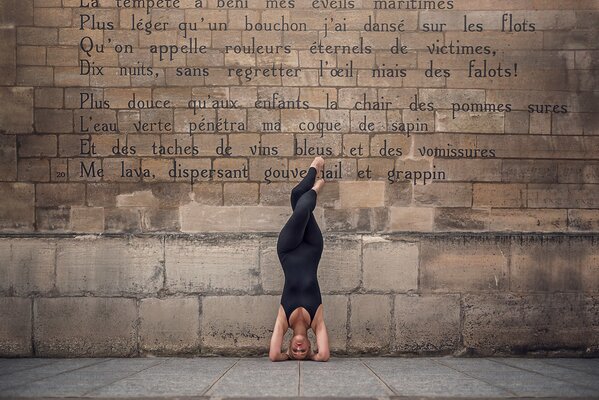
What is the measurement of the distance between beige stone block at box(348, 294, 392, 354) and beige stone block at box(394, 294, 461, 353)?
0.12 meters

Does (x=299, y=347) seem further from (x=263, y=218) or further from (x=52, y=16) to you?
(x=52, y=16)

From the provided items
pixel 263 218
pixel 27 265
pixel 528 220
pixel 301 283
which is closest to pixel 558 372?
pixel 528 220

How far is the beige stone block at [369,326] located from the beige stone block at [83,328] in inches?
104

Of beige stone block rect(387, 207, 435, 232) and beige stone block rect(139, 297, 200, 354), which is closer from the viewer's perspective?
beige stone block rect(139, 297, 200, 354)

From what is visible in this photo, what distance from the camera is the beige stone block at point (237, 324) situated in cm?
771

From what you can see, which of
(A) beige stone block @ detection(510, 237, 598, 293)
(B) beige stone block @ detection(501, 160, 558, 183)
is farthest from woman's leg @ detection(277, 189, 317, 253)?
(A) beige stone block @ detection(510, 237, 598, 293)

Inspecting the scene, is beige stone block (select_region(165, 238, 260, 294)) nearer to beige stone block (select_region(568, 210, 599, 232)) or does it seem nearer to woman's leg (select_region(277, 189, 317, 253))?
woman's leg (select_region(277, 189, 317, 253))

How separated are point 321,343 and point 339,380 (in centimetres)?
106

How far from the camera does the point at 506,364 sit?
716cm

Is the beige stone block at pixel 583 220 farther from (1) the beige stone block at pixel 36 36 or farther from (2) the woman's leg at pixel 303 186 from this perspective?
(1) the beige stone block at pixel 36 36

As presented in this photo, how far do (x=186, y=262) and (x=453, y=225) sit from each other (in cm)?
334

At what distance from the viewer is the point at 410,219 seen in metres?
7.97

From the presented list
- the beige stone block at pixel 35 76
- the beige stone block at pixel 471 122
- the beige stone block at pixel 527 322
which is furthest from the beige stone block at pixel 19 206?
the beige stone block at pixel 527 322

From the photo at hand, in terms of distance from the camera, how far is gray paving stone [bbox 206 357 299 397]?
18.1 ft
